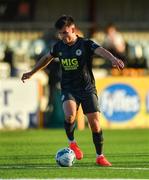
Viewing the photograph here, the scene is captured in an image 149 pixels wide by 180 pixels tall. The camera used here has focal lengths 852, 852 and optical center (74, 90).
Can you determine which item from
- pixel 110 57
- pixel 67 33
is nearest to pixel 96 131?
pixel 110 57

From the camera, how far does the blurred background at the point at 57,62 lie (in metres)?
21.2

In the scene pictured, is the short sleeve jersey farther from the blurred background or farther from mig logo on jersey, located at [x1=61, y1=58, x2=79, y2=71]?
the blurred background

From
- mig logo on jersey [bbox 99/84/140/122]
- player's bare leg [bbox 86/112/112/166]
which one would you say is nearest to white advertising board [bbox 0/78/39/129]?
mig logo on jersey [bbox 99/84/140/122]

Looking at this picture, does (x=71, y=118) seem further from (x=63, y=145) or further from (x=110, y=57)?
(x=63, y=145)

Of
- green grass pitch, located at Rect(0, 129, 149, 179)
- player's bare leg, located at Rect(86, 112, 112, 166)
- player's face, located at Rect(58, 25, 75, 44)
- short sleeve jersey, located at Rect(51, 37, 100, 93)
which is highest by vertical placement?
player's face, located at Rect(58, 25, 75, 44)

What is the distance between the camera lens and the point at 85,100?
40.2 ft

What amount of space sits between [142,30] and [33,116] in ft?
30.8

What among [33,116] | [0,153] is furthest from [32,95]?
[0,153]

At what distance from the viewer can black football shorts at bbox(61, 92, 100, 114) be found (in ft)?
40.0

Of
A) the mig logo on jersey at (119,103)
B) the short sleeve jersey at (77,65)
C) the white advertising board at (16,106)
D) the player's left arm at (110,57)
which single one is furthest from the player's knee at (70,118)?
the mig logo on jersey at (119,103)

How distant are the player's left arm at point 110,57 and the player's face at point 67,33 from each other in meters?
0.41

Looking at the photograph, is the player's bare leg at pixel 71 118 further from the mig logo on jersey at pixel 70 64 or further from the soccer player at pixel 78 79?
the mig logo on jersey at pixel 70 64

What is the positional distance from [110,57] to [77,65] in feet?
2.46

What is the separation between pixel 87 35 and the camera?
29406mm
